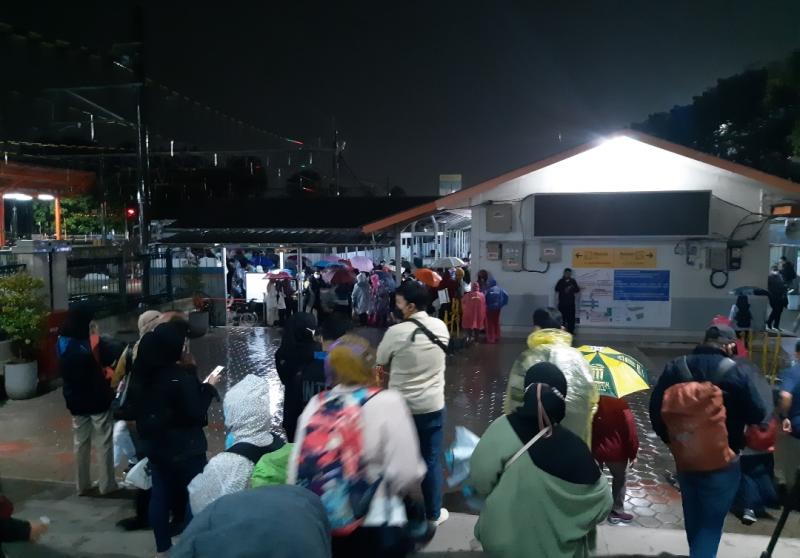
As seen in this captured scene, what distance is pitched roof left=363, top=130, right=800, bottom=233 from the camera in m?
12.4

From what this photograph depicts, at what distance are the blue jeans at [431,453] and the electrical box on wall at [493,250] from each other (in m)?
9.79

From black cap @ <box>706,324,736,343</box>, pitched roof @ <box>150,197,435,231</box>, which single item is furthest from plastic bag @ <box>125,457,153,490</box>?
pitched roof @ <box>150,197,435,231</box>

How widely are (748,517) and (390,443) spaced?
3.91m

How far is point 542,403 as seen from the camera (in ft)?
9.27

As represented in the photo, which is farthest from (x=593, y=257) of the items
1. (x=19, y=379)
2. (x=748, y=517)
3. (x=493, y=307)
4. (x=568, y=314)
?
(x=19, y=379)

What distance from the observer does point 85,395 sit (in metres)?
5.35

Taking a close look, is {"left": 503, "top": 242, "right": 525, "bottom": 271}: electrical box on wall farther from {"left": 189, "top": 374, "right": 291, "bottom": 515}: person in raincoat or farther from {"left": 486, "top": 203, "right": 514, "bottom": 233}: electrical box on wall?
{"left": 189, "top": 374, "right": 291, "bottom": 515}: person in raincoat

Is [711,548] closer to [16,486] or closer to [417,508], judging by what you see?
[417,508]

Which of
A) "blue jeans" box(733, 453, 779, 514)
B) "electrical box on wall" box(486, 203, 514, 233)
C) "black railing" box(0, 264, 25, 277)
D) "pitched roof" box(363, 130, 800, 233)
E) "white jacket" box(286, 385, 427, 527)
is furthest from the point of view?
"electrical box on wall" box(486, 203, 514, 233)

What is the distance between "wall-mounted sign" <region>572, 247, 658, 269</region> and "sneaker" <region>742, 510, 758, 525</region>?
9.05m

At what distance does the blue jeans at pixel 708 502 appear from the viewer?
387cm

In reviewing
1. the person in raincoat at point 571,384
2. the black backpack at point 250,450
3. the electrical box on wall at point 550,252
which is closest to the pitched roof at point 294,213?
the electrical box on wall at point 550,252

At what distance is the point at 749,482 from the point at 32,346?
970cm

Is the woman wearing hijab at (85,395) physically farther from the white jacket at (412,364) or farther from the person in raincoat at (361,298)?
the person in raincoat at (361,298)
